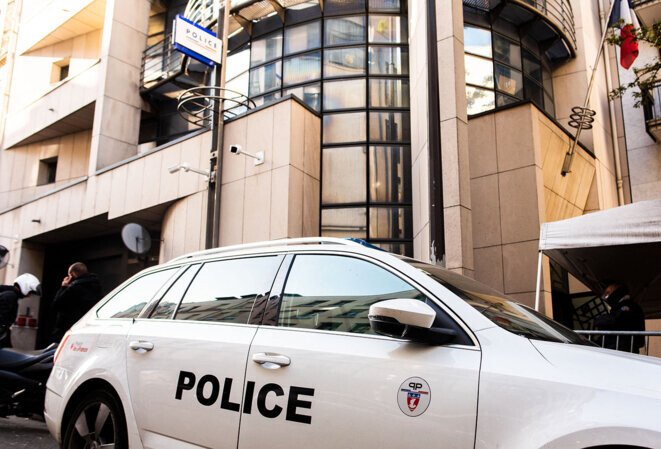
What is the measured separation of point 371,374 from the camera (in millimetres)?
2568

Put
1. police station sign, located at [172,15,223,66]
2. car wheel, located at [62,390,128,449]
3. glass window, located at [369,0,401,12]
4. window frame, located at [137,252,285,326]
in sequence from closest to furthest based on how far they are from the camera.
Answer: window frame, located at [137,252,285,326] < car wheel, located at [62,390,128,449] < police station sign, located at [172,15,223,66] < glass window, located at [369,0,401,12]

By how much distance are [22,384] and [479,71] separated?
1197 cm

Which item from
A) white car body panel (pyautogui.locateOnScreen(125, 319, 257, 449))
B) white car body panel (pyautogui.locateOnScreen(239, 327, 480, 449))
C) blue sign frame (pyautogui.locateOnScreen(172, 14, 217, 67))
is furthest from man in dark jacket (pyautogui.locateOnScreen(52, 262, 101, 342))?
blue sign frame (pyautogui.locateOnScreen(172, 14, 217, 67))

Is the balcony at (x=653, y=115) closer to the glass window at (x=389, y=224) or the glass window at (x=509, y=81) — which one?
the glass window at (x=509, y=81)

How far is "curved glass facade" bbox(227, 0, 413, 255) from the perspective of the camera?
43.2ft

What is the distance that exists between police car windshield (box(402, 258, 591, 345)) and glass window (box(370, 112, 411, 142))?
1067 cm

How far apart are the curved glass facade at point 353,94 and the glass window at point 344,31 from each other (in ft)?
0.09

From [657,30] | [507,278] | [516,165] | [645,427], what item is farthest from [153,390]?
[516,165]

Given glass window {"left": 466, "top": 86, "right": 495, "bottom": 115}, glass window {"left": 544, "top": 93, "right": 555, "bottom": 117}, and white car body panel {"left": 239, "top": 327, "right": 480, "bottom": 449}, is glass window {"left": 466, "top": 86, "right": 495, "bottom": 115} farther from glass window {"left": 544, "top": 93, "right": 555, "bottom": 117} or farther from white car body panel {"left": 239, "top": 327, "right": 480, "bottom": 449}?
white car body panel {"left": 239, "top": 327, "right": 480, "bottom": 449}

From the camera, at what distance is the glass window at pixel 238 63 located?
15.7 meters

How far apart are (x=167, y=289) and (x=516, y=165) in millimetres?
9413

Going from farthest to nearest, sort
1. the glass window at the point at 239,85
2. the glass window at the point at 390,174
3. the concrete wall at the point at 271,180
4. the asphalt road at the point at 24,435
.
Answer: the glass window at the point at 239,85, the glass window at the point at 390,174, the concrete wall at the point at 271,180, the asphalt road at the point at 24,435

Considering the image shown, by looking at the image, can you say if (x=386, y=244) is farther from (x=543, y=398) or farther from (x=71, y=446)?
(x=543, y=398)

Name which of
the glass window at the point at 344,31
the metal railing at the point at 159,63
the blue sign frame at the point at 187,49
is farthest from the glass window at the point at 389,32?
the metal railing at the point at 159,63
